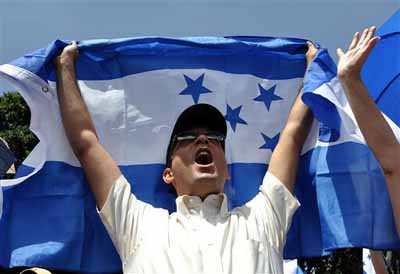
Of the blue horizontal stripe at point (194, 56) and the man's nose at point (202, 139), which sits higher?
the blue horizontal stripe at point (194, 56)

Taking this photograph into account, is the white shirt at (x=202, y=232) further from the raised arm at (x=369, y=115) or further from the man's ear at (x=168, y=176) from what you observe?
the raised arm at (x=369, y=115)

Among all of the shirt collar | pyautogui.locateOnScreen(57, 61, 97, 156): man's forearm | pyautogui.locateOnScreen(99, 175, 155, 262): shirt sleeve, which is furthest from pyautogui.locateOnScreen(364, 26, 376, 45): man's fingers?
pyautogui.locateOnScreen(57, 61, 97, 156): man's forearm

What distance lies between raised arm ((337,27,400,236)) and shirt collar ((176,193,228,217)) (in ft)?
2.86

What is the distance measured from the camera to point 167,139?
15.1 ft

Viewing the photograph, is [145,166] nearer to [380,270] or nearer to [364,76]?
[364,76]

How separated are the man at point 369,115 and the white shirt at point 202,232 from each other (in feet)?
1.77

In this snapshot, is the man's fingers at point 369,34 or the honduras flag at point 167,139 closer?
the man's fingers at point 369,34

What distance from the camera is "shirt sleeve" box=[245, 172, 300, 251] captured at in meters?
3.96

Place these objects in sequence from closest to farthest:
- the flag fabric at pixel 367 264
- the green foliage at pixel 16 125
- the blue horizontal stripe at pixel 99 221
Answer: the blue horizontal stripe at pixel 99 221
the flag fabric at pixel 367 264
the green foliage at pixel 16 125

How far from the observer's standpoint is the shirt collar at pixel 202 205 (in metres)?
4.01

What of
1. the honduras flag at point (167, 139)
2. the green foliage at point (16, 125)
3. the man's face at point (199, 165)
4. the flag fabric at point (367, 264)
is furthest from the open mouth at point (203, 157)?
the green foliage at point (16, 125)

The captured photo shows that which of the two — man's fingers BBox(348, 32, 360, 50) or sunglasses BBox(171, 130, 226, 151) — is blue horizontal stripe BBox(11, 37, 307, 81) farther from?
sunglasses BBox(171, 130, 226, 151)

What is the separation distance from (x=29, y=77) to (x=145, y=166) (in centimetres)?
88

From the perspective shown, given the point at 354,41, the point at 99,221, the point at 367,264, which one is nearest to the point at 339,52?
the point at 354,41
